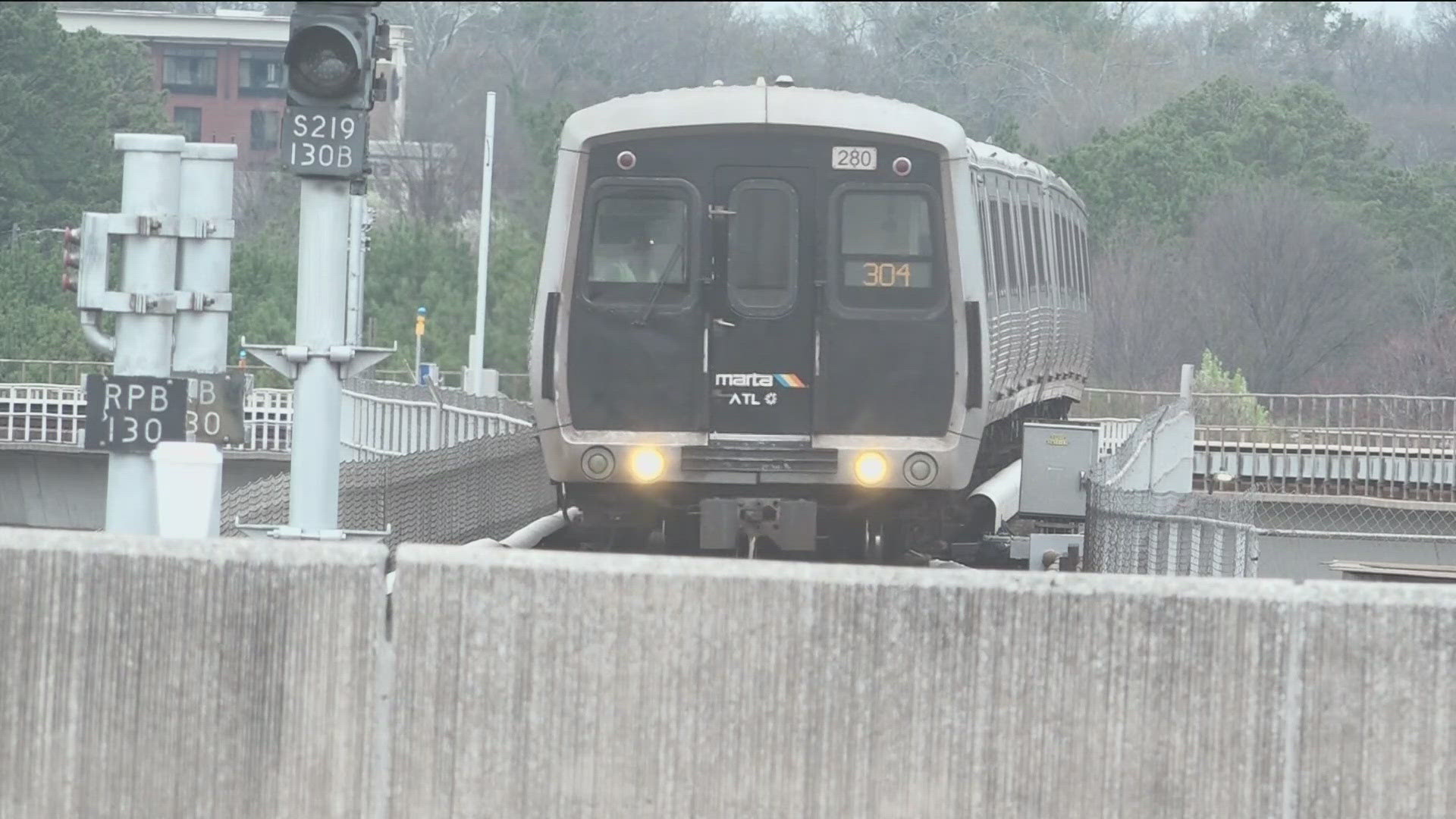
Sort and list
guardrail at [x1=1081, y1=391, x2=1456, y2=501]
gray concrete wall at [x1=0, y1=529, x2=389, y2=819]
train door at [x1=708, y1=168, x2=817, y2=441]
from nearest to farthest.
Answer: gray concrete wall at [x1=0, y1=529, x2=389, y2=819] → train door at [x1=708, y1=168, x2=817, y2=441] → guardrail at [x1=1081, y1=391, x2=1456, y2=501]

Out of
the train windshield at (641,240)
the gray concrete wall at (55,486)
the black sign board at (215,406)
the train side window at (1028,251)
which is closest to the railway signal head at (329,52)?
the black sign board at (215,406)

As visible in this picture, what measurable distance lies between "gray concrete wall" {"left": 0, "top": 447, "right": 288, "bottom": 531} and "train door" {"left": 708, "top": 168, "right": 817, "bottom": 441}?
27.3 meters

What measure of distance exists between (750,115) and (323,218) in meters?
3.72

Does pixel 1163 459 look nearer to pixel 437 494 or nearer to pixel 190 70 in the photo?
pixel 437 494

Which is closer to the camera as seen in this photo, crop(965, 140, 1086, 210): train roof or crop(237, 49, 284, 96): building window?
crop(965, 140, 1086, 210): train roof

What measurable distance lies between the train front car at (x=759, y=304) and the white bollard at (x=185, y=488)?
202 inches

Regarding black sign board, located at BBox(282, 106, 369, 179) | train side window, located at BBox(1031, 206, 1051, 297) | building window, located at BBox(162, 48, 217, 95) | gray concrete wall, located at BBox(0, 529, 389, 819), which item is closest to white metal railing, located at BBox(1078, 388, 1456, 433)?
train side window, located at BBox(1031, 206, 1051, 297)

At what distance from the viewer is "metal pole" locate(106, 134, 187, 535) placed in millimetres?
8773

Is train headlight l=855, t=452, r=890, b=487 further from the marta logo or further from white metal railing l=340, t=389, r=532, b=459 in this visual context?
white metal railing l=340, t=389, r=532, b=459

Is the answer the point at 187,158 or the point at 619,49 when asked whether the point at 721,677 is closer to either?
the point at 187,158

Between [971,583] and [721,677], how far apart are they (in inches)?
27.4

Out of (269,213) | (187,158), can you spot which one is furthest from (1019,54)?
(187,158)

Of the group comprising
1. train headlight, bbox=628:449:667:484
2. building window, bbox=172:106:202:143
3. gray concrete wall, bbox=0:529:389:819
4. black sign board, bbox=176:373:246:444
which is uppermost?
building window, bbox=172:106:202:143

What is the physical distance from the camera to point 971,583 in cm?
617
